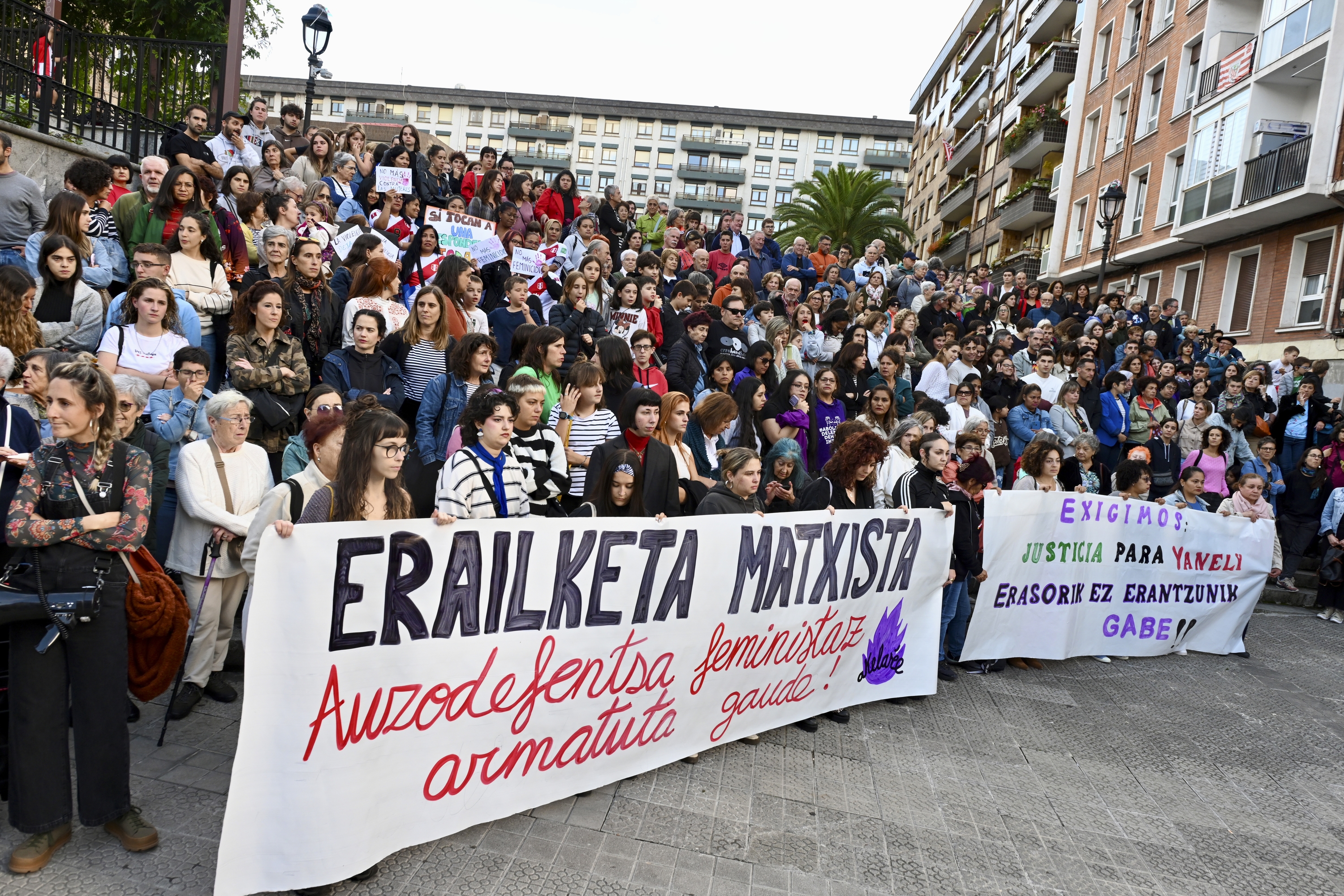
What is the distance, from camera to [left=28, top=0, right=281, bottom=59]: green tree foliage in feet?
52.0

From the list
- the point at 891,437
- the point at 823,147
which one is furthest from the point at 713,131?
the point at 891,437

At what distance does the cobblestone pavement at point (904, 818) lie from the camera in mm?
3529

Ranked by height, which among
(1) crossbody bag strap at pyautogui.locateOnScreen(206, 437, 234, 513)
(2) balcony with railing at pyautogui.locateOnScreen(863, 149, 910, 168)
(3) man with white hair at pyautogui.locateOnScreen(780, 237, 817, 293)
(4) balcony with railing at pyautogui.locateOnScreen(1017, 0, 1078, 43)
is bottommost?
(1) crossbody bag strap at pyautogui.locateOnScreen(206, 437, 234, 513)

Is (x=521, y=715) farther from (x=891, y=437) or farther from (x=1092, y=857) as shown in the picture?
(x=891, y=437)

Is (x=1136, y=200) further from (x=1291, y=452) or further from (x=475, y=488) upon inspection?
(x=475, y=488)

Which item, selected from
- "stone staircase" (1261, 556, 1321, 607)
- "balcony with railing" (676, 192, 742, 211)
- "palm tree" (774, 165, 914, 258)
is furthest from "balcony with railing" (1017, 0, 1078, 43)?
"balcony with railing" (676, 192, 742, 211)

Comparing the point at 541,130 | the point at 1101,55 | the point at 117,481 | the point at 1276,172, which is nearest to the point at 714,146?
the point at 541,130

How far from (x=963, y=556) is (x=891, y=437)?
1332 millimetres

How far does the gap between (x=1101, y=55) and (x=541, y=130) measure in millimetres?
67903

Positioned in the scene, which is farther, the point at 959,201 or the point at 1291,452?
the point at 959,201

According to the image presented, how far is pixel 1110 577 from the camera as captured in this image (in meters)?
7.58

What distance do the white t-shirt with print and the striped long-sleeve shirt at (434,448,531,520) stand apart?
2.34 meters

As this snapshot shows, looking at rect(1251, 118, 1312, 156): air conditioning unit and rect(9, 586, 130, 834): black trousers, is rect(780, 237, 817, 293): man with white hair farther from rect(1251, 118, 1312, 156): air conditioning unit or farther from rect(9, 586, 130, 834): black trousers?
rect(1251, 118, 1312, 156): air conditioning unit

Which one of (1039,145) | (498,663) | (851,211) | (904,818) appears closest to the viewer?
(498,663)
